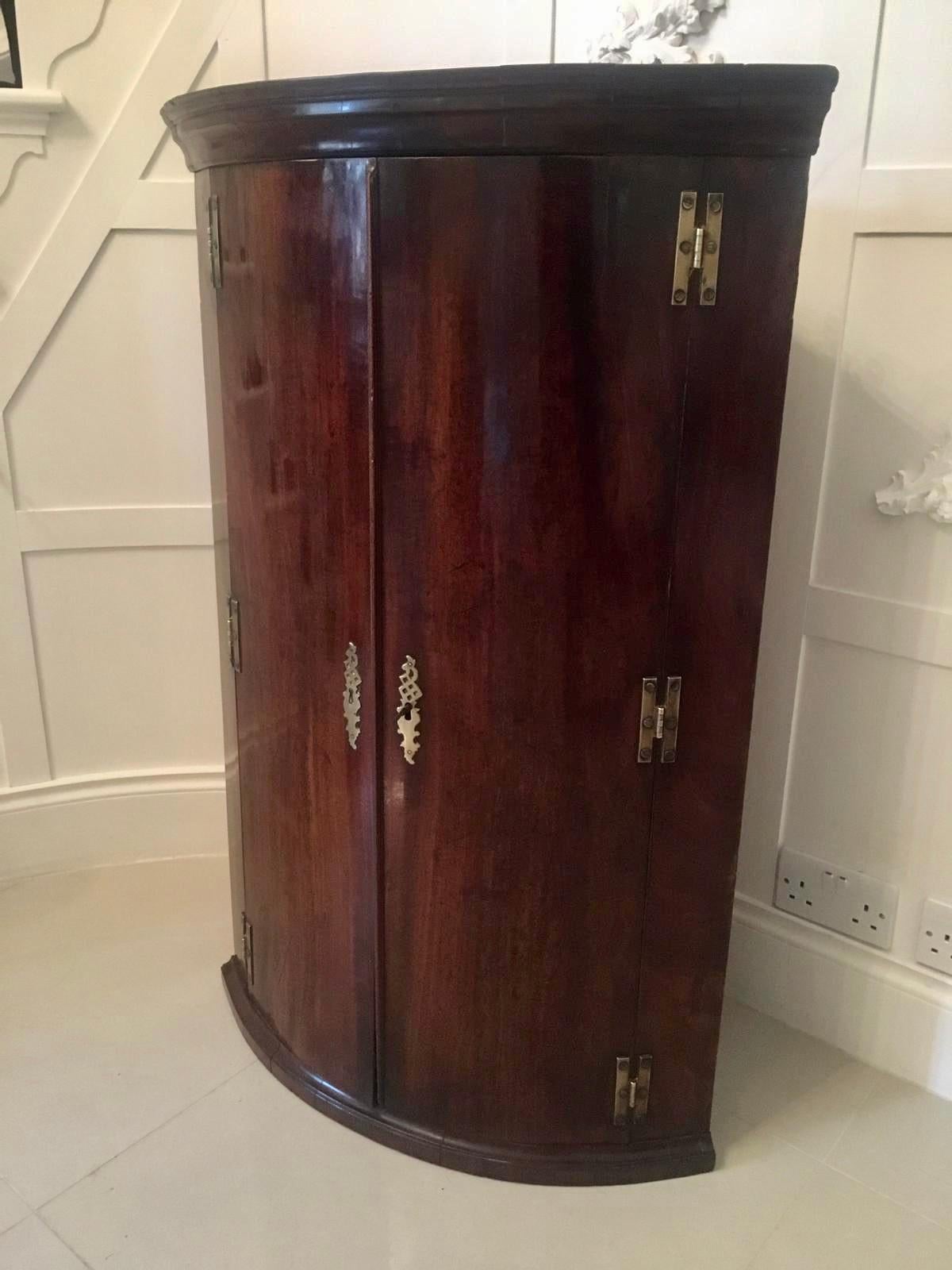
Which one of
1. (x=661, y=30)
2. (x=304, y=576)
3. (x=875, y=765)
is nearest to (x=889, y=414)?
(x=875, y=765)

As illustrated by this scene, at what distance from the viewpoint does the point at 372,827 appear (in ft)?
4.98

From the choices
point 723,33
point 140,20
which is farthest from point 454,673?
point 140,20

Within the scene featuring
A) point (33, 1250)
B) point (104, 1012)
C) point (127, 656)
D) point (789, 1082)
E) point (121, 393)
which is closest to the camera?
point (33, 1250)

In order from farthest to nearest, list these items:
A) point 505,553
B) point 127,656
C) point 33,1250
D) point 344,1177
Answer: point 127,656 < point 344,1177 < point 33,1250 < point 505,553

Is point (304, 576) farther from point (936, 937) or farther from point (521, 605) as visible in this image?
point (936, 937)

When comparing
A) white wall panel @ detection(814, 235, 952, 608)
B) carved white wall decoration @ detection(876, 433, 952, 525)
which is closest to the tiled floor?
white wall panel @ detection(814, 235, 952, 608)

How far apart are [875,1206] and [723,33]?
1.91 m

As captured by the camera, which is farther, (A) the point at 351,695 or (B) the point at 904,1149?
(B) the point at 904,1149

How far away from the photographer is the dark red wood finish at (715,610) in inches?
49.4

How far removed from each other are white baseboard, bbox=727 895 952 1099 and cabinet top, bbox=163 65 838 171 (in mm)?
1387

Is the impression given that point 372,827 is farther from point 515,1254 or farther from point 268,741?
point 515,1254

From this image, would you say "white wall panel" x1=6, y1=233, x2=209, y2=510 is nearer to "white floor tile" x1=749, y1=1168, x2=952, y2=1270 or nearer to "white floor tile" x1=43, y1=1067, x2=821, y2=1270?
"white floor tile" x1=43, y1=1067, x2=821, y2=1270

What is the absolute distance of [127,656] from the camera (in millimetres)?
2398

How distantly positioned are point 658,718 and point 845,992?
0.87m
